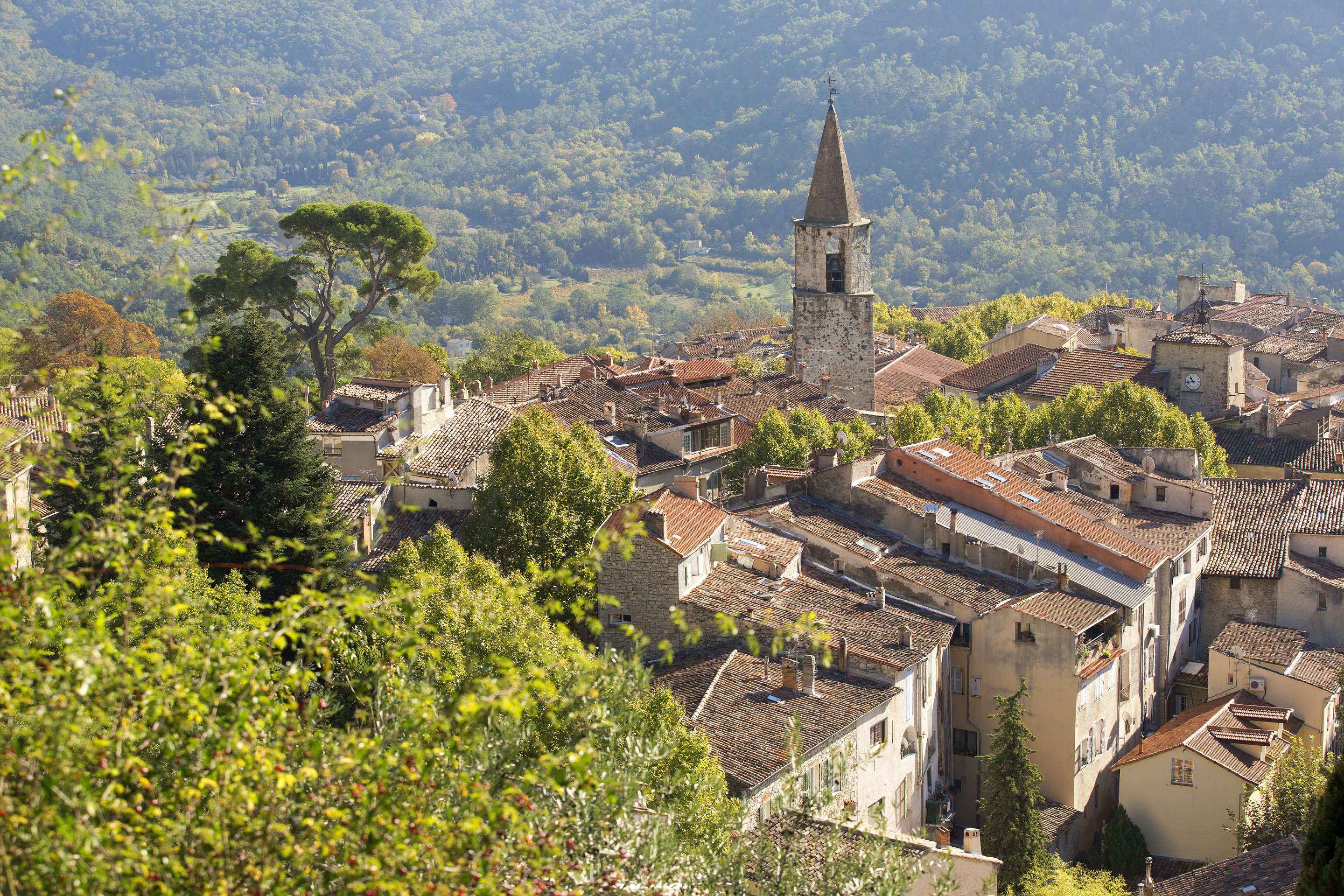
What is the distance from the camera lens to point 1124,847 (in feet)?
110

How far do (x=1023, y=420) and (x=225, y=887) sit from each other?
53.8m

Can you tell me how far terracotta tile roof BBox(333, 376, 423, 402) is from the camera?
47.2 m

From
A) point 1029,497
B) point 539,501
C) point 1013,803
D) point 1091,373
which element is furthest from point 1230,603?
point 1091,373

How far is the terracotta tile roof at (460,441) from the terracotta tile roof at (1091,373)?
32042 millimetres

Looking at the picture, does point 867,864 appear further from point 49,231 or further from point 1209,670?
point 1209,670

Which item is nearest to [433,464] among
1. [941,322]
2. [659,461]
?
[659,461]

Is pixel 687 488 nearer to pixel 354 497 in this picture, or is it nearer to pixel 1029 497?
pixel 354 497

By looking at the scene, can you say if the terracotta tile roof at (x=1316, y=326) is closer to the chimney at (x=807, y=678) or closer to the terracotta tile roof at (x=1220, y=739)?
the terracotta tile roof at (x=1220, y=739)

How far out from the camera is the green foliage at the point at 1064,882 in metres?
28.5

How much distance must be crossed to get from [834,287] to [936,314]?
251 ft

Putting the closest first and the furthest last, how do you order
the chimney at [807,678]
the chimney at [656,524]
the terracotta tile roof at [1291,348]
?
1. the chimney at [807,678]
2. the chimney at [656,524]
3. the terracotta tile roof at [1291,348]

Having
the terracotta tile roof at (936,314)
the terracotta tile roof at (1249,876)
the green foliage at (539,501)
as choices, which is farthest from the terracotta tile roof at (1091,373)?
the terracotta tile roof at (936,314)

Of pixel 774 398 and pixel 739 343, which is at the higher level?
pixel 774 398

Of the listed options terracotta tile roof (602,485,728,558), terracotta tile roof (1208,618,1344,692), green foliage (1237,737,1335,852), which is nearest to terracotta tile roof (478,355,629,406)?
terracotta tile roof (602,485,728,558)
